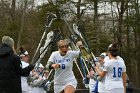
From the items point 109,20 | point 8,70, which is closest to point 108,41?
point 109,20

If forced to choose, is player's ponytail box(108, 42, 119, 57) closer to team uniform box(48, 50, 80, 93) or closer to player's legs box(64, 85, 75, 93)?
team uniform box(48, 50, 80, 93)

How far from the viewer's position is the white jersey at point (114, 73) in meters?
11.1

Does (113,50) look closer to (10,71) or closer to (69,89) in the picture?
(69,89)

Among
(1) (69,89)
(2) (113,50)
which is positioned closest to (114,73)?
(2) (113,50)

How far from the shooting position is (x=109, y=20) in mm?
41594

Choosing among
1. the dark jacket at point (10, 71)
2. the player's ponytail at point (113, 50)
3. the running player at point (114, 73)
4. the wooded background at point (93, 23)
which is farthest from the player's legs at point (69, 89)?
the wooded background at point (93, 23)

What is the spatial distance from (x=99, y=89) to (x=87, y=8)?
26188mm

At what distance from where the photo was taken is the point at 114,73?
1127 cm

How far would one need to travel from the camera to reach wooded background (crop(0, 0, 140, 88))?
3931 cm

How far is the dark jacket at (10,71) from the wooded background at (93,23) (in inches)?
1113

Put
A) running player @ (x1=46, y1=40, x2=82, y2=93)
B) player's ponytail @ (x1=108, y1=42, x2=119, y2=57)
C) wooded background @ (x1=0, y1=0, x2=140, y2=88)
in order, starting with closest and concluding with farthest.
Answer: player's ponytail @ (x1=108, y1=42, x2=119, y2=57) < running player @ (x1=46, y1=40, x2=82, y2=93) < wooded background @ (x1=0, y1=0, x2=140, y2=88)

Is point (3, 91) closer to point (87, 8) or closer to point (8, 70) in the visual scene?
point (8, 70)

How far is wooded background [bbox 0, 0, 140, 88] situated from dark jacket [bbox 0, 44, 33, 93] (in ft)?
92.8

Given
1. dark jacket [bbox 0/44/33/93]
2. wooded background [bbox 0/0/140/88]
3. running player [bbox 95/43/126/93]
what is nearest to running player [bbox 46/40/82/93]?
running player [bbox 95/43/126/93]
